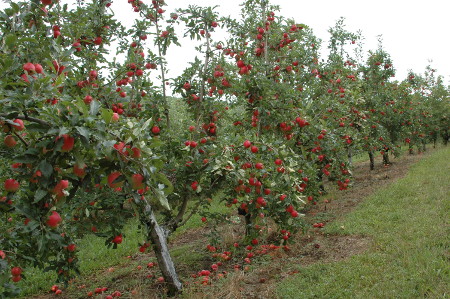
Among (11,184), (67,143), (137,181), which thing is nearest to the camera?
(67,143)

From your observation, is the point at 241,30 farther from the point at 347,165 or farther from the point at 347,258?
the point at 347,258

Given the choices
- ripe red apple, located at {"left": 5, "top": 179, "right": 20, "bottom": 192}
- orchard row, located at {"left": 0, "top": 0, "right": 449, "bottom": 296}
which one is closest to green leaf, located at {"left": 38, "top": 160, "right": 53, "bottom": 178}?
orchard row, located at {"left": 0, "top": 0, "right": 449, "bottom": 296}

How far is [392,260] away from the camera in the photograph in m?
4.62

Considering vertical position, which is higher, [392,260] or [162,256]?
[162,256]

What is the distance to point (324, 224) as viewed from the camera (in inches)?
283

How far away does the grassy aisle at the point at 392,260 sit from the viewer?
3.95 m

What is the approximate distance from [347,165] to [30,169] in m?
6.57

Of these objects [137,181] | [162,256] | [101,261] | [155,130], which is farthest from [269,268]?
[101,261]

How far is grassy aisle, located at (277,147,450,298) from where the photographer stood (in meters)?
3.95

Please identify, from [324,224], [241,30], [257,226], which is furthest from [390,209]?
[241,30]

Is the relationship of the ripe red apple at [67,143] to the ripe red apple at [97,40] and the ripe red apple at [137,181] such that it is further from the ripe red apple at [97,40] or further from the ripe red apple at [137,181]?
the ripe red apple at [97,40]

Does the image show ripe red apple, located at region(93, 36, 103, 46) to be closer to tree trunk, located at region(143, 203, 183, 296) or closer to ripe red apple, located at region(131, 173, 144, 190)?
tree trunk, located at region(143, 203, 183, 296)

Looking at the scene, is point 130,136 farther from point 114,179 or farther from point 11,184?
point 11,184

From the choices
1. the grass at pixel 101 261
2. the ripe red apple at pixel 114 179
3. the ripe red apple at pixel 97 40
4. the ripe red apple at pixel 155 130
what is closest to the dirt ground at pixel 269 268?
the grass at pixel 101 261
